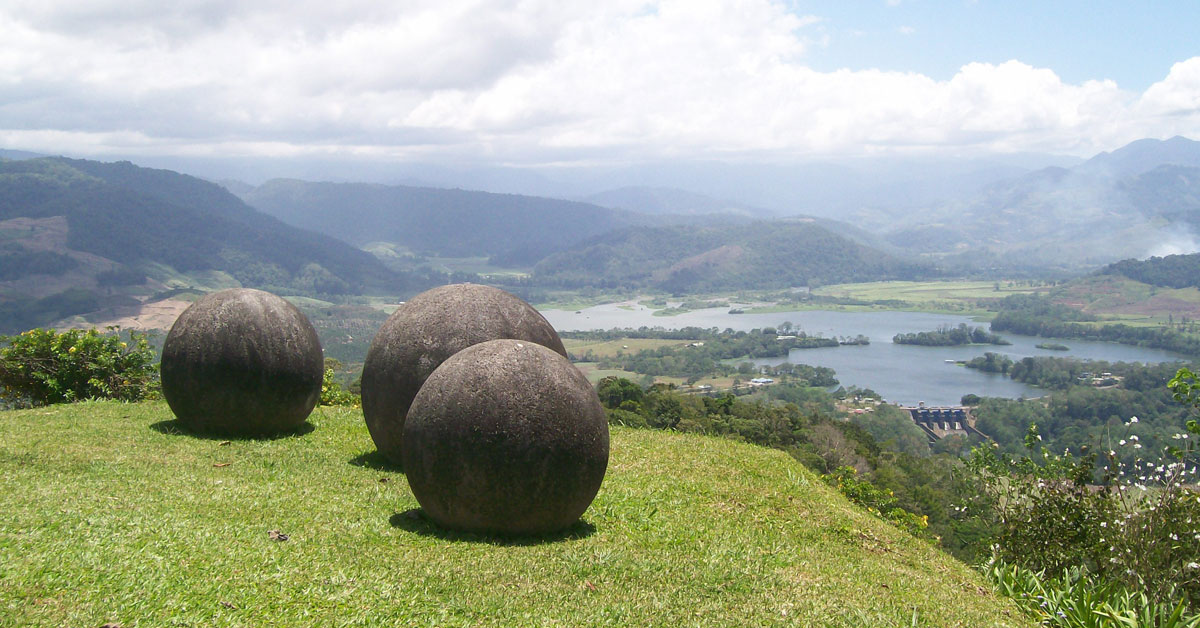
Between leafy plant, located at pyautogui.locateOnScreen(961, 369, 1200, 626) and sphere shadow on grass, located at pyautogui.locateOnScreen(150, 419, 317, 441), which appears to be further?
sphere shadow on grass, located at pyautogui.locateOnScreen(150, 419, 317, 441)

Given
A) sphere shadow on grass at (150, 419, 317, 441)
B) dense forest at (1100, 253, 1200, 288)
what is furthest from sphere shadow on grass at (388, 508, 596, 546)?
dense forest at (1100, 253, 1200, 288)

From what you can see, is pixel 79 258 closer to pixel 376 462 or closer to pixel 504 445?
pixel 376 462

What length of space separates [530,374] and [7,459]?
8584mm

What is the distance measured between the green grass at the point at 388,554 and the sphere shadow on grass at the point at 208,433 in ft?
2.04

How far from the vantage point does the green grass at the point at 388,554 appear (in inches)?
292

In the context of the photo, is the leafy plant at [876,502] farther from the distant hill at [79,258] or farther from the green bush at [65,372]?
the distant hill at [79,258]

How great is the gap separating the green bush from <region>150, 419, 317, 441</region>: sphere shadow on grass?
4177 mm

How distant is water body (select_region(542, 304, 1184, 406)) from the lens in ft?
340

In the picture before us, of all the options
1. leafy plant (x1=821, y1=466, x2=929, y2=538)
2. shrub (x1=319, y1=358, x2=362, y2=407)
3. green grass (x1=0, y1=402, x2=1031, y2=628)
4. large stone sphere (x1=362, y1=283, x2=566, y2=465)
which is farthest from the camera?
shrub (x1=319, y1=358, x2=362, y2=407)

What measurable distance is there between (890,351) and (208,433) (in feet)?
422

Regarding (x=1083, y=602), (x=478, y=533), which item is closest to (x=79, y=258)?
(x=478, y=533)

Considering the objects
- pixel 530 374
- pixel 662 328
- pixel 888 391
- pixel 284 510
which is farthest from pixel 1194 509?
pixel 662 328

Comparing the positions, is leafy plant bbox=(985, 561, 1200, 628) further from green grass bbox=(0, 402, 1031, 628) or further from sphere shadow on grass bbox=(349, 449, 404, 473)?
sphere shadow on grass bbox=(349, 449, 404, 473)

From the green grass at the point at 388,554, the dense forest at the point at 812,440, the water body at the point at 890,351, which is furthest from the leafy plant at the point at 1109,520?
the water body at the point at 890,351
